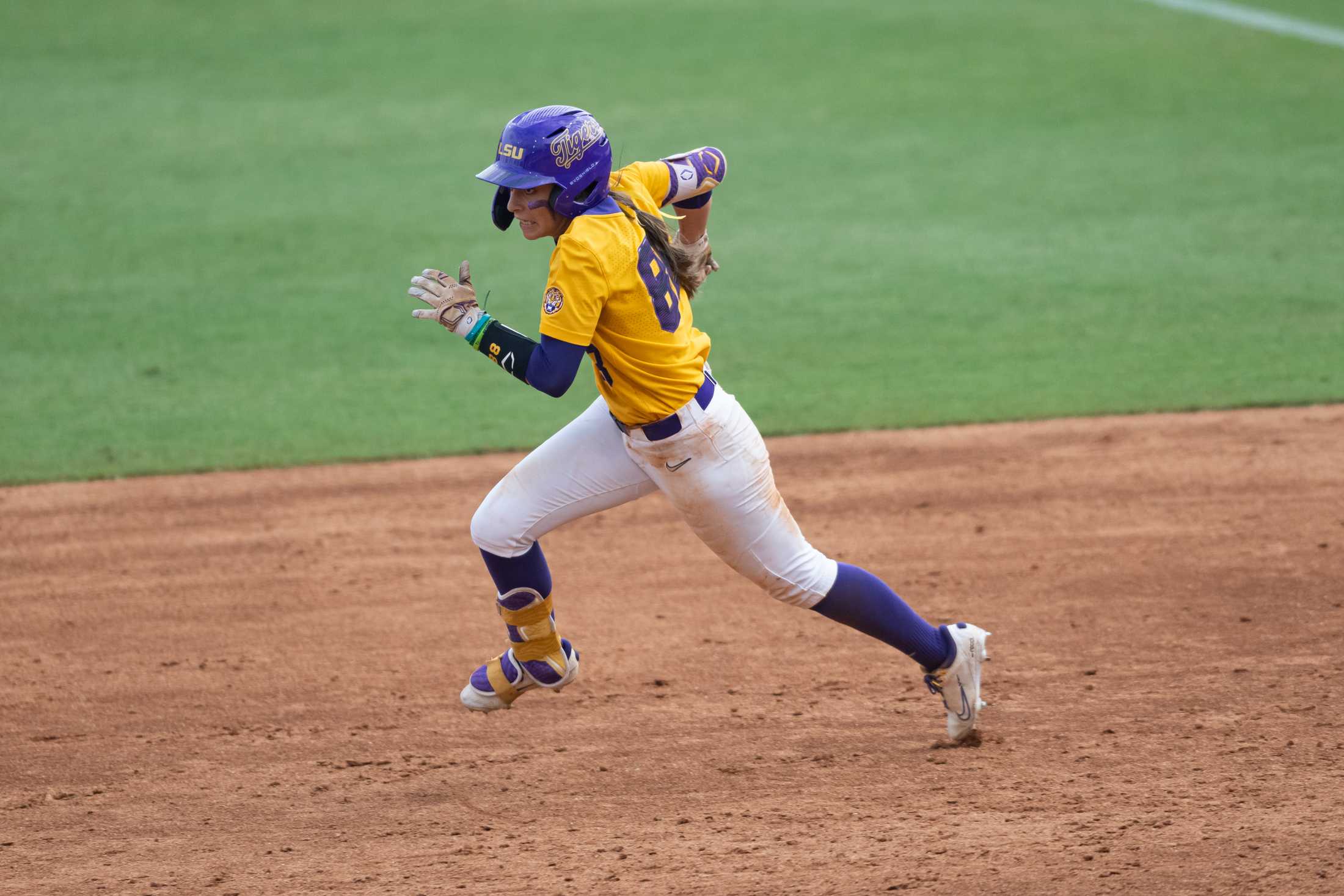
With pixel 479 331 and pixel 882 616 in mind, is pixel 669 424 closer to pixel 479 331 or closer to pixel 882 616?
pixel 479 331

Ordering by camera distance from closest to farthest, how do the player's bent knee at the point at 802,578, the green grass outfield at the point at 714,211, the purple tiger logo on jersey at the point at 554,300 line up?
the purple tiger logo on jersey at the point at 554,300, the player's bent knee at the point at 802,578, the green grass outfield at the point at 714,211

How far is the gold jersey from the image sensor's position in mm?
4102

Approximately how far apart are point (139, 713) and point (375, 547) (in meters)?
1.76

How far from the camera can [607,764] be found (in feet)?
15.8

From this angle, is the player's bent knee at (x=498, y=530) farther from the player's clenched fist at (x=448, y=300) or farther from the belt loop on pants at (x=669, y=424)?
the player's clenched fist at (x=448, y=300)

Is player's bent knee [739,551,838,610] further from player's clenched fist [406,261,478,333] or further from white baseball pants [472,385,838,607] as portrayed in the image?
player's clenched fist [406,261,478,333]

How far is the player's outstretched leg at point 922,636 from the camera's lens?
15.0ft

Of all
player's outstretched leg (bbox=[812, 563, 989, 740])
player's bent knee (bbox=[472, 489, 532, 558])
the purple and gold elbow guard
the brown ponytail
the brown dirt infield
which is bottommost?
the brown dirt infield

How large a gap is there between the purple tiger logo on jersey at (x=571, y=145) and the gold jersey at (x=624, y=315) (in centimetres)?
18

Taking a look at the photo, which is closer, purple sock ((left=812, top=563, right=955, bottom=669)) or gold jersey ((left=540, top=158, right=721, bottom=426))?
gold jersey ((left=540, top=158, right=721, bottom=426))

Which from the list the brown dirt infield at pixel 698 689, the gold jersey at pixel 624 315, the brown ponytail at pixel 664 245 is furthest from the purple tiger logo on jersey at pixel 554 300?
the brown dirt infield at pixel 698 689

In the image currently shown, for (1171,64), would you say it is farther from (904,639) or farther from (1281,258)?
(904,639)

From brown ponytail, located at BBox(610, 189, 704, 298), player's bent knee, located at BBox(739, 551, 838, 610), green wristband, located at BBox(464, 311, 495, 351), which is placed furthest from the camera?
player's bent knee, located at BBox(739, 551, 838, 610)

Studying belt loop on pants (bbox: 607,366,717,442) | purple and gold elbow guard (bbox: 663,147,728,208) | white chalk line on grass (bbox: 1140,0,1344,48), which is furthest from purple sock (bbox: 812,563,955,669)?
white chalk line on grass (bbox: 1140,0,1344,48)
